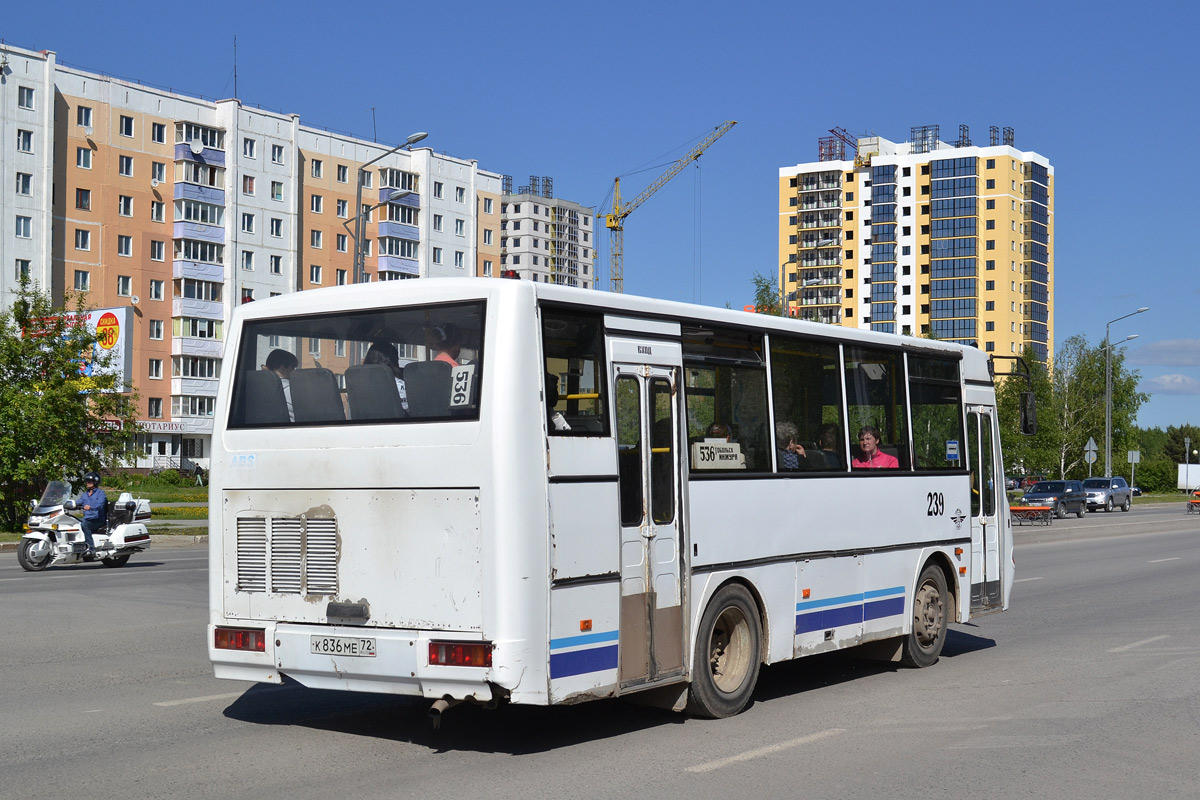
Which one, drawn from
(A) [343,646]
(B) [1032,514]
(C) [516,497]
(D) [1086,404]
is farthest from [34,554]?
(D) [1086,404]

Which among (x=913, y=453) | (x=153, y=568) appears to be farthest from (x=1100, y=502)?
(x=913, y=453)

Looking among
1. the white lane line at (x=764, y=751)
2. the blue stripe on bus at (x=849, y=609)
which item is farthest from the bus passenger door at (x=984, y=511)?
the white lane line at (x=764, y=751)

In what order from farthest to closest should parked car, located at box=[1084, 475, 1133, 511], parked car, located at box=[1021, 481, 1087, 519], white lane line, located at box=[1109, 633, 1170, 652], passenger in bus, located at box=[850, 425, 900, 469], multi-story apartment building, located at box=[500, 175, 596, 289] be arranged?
multi-story apartment building, located at box=[500, 175, 596, 289], parked car, located at box=[1084, 475, 1133, 511], parked car, located at box=[1021, 481, 1087, 519], white lane line, located at box=[1109, 633, 1170, 652], passenger in bus, located at box=[850, 425, 900, 469]

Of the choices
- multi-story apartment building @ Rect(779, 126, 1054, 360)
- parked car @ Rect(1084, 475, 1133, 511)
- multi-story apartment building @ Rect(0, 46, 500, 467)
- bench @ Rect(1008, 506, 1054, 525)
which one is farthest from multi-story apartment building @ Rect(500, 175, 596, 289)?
bench @ Rect(1008, 506, 1054, 525)

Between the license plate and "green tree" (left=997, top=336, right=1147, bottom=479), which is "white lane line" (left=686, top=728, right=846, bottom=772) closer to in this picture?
the license plate

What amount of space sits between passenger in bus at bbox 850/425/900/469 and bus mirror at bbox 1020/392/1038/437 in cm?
246

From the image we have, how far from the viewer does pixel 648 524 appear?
830 centimetres

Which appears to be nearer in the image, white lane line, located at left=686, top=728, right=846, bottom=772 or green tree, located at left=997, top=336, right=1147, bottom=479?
white lane line, located at left=686, top=728, right=846, bottom=772

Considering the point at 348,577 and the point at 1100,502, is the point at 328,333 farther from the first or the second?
the point at 1100,502

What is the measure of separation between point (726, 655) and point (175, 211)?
82.6 metres

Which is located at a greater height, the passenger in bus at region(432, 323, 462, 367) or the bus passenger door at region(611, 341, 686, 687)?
the passenger in bus at region(432, 323, 462, 367)

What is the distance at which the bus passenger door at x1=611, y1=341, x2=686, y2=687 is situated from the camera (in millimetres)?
8141

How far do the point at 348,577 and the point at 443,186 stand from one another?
98703 mm

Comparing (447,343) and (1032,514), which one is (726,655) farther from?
(1032,514)
